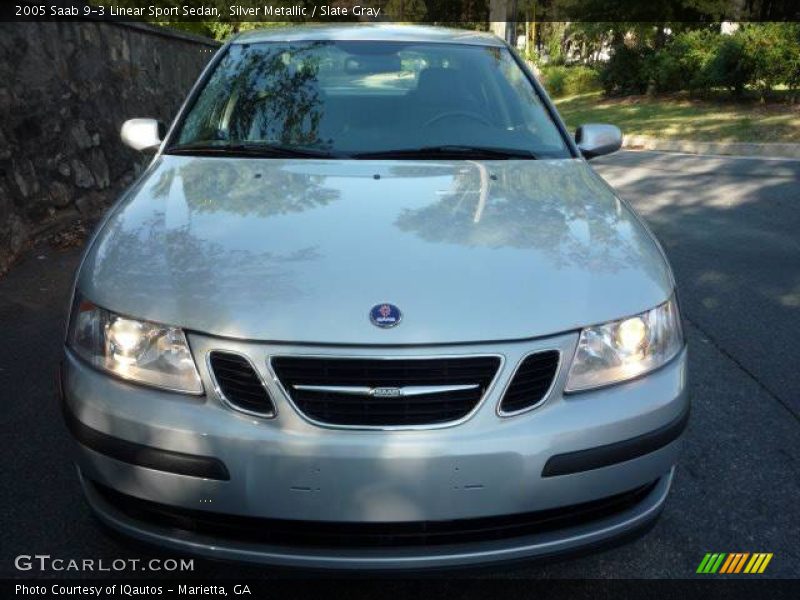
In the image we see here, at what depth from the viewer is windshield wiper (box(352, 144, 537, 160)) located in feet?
Answer: 10.2

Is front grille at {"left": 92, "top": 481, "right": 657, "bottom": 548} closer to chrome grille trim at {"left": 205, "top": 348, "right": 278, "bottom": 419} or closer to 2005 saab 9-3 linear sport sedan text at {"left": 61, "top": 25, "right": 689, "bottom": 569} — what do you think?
2005 saab 9-3 linear sport sedan text at {"left": 61, "top": 25, "right": 689, "bottom": 569}

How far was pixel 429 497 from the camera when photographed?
186cm

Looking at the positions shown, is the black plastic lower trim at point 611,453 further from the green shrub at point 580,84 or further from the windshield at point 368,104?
the green shrub at point 580,84

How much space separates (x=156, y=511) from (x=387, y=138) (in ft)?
5.93

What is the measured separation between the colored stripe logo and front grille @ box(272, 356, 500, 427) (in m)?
1.10

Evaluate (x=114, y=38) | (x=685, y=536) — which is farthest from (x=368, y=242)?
(x=114, y=38)

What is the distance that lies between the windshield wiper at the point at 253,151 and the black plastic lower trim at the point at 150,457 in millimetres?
1410

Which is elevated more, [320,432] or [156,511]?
[320,432]

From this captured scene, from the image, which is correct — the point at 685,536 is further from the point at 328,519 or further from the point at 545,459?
the point at 328,519

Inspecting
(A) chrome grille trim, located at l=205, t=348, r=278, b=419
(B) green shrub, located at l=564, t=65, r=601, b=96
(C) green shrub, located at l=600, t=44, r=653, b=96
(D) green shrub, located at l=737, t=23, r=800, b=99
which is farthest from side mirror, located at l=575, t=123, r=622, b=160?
(B) green shrub, located at l=564, t=65, r=601, b=96

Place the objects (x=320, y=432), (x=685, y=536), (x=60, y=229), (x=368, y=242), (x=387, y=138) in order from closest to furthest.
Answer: (x=320, y=432) < (x=368, y=242) < (x=685, y=536) < (x=387, y=138) < (x=60, y=229)

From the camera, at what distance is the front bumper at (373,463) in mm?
1843

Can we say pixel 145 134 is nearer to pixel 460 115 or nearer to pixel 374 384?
pixel 460 115

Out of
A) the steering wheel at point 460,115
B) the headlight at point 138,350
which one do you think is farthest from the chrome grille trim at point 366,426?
the steering wheel at point 460,115
